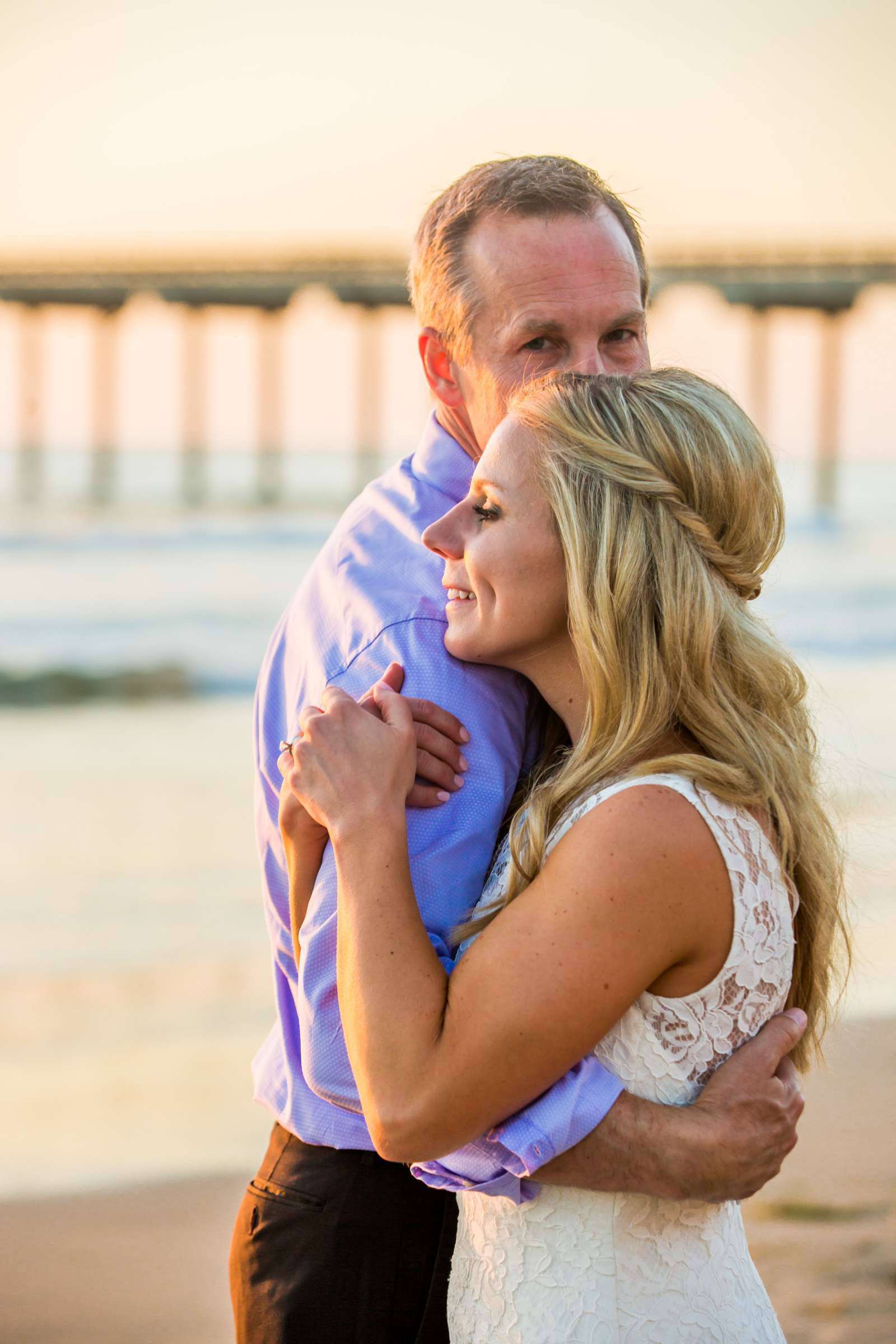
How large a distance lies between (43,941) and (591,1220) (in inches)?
191

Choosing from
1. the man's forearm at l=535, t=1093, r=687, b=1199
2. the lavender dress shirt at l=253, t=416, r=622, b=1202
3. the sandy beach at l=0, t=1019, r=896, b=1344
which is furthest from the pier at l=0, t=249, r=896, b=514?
the man's forearm at l=535, t=1093, r=687, b=1199

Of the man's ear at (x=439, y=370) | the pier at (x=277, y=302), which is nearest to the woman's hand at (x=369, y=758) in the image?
the man's ear at (x=439, y=370)

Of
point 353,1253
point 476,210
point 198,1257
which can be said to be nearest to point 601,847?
point 353,1253

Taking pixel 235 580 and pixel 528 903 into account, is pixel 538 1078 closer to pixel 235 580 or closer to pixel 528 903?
pixel 528 903

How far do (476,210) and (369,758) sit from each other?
40.1 inches

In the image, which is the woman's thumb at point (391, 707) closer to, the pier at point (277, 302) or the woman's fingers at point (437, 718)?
the woman's fingers at point (437, 718)

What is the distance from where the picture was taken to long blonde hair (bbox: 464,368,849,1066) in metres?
1.76

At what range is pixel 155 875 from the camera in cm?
719

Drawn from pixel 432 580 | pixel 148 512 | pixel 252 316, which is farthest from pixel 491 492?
pixel 252 316

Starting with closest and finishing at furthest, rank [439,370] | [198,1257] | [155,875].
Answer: [439,370], [198,1257], [155,875]

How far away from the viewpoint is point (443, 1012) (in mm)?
1641

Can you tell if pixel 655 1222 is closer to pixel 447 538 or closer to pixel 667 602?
pixel 667 602

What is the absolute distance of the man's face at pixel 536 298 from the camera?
7.32 ft

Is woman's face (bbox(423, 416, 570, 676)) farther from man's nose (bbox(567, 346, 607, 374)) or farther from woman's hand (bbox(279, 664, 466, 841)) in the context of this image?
man's nose (bbox(567, 346, 607, 374))
